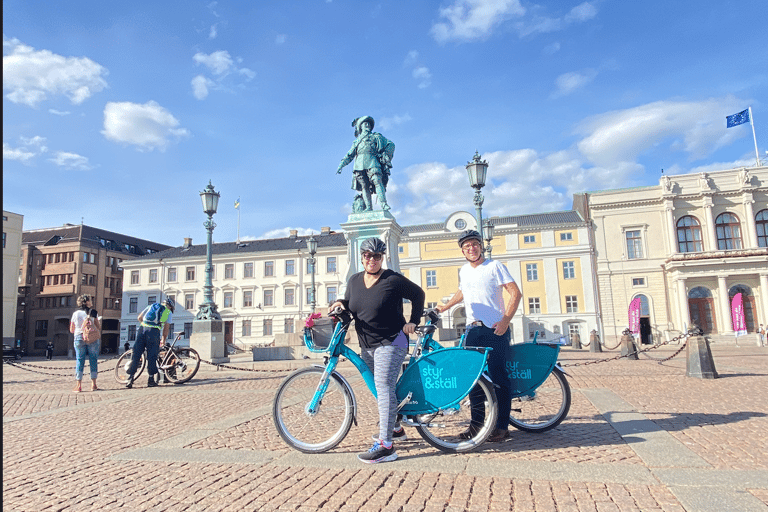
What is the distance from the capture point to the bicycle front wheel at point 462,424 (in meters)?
4.38

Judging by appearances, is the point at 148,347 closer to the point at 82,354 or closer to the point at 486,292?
the point at 82,354

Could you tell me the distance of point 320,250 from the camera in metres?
50.2

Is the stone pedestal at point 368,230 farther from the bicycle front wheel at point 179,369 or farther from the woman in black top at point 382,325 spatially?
the woman in black top at point 382,325

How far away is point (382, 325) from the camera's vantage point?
4.39m

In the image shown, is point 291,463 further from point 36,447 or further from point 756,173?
point 756,173

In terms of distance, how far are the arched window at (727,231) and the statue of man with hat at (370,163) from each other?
36.8 meters

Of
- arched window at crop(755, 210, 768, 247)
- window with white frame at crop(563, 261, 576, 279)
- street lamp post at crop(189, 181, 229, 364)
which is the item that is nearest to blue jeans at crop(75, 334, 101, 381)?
street lamp post at crop(189, 181, 229, 364)

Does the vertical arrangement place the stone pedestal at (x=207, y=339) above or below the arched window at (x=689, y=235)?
below

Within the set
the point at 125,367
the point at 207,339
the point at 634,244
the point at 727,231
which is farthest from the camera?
the point at 634,244

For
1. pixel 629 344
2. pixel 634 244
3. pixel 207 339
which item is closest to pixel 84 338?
pixel 207 339

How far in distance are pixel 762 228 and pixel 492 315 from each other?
48.4 m

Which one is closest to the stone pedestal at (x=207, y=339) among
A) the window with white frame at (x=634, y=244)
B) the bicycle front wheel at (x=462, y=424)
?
the bicycle front wheel at (x=462, y=424)

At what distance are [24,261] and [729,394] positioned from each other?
6440cm

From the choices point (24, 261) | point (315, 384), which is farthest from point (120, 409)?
point (24, 261)
